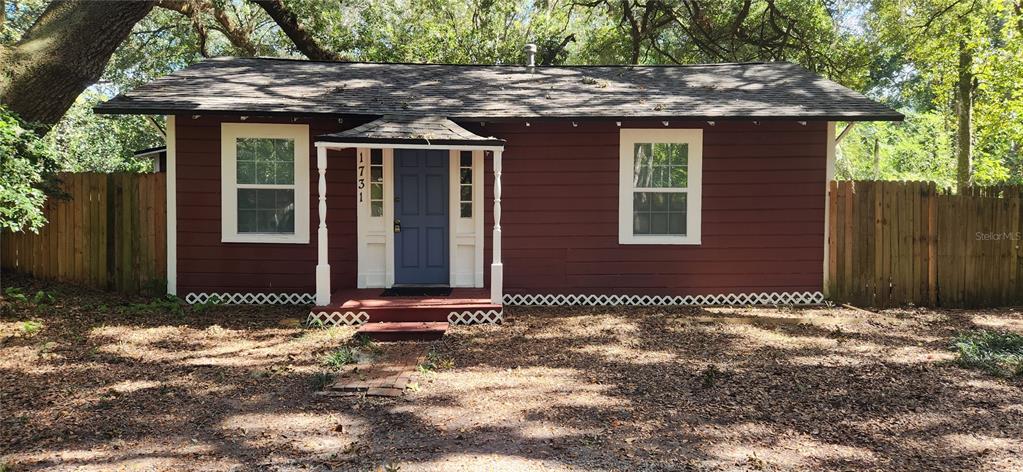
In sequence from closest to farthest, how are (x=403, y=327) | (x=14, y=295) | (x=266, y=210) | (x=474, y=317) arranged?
(x=403, y=327), (x=474, y=317), (x=14, y=295), (x=266, y=210)

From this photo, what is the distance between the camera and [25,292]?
803cm

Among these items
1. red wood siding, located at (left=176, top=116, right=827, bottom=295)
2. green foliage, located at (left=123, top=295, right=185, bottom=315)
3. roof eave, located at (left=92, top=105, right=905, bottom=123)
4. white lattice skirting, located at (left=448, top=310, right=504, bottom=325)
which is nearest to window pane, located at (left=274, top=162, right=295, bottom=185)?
red wood siding, located at (left=176, top=116, right=827, bottom=295)

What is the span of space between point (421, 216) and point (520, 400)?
175 inches

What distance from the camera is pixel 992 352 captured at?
5.94m

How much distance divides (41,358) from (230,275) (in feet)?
9.71

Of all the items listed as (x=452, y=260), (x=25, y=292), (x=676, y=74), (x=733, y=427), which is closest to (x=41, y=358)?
(x=25, y=292)

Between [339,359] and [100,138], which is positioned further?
[100,138]

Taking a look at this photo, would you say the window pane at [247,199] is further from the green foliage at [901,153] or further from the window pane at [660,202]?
the green foliage at [901,153]

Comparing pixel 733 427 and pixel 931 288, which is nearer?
pixel 733 427

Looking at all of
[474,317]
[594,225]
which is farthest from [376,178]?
[594,225]

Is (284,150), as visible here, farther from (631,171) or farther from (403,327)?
(631,171)

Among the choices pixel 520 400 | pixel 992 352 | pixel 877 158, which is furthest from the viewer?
pixel 877 158

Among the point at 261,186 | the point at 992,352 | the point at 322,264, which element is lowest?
the point at 992,352

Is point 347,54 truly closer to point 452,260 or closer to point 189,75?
point 189,75
